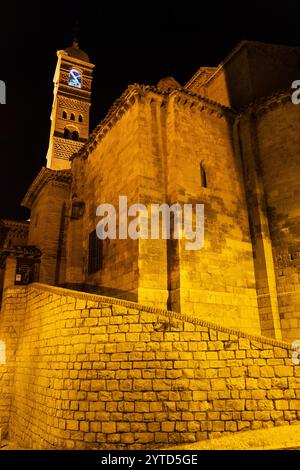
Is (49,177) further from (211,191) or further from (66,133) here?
(66,133)

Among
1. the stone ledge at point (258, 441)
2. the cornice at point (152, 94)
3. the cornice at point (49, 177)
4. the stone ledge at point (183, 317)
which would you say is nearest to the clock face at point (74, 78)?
the cornice at point (49, 177)

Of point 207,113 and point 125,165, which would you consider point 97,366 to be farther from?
point 207,113

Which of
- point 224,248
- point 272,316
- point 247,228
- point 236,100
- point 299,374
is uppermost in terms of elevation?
point 236,100

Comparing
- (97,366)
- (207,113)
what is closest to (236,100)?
(207,113)

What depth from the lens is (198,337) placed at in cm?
652

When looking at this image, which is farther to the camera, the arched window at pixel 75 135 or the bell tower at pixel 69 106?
the arched window at pixel 75 135

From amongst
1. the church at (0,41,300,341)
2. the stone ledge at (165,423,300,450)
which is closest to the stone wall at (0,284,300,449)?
the stone ledge at (165,423,300,450)

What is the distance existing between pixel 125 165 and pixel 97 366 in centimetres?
688

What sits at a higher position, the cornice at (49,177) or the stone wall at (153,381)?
the cornice at (49,177)

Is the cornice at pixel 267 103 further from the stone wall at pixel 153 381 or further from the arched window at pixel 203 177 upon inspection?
the stone wall at pixel 153 381

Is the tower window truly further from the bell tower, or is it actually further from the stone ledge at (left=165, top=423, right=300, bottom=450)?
the bell tower

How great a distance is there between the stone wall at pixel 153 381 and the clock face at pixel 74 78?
29066mm

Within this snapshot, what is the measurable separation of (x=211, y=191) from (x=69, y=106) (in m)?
23.4

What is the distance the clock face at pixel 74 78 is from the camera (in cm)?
3147
